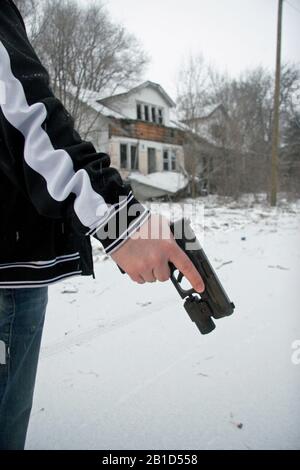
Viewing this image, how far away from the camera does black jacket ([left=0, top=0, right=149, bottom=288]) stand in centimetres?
92

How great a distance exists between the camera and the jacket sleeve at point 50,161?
92cm

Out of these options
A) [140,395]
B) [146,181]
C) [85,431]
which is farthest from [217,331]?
[146,181]

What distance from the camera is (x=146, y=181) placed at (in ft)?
61.2

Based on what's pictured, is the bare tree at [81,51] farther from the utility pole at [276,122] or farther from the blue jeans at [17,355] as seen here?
the blue jeans at [17,355]

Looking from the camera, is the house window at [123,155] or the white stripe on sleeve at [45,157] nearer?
the white stripe on sleeve at [45,157]

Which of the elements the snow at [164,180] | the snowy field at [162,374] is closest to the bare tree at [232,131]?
the snow at [164,180]

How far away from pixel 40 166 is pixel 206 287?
0.69 meters

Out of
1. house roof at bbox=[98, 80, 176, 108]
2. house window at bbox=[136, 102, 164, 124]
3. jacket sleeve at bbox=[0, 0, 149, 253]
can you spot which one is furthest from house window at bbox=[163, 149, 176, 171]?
jacket sleeve at bbox=[0, 0, 149, 253]

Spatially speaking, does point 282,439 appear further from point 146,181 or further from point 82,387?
point 146,181

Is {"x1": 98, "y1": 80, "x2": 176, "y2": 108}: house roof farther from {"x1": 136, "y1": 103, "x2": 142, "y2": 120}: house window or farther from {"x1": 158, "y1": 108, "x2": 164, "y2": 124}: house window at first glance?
{"x1": 136, "y1": 103, "x2": 142, "y2": 120}: house window

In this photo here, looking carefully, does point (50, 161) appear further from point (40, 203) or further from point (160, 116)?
point (160, 116)

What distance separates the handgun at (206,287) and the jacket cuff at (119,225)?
0.17 metres

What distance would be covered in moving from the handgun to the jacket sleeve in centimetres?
19

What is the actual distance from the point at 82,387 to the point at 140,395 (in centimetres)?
35
